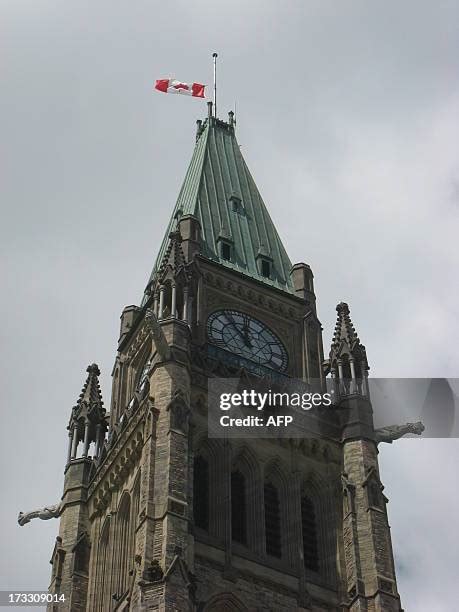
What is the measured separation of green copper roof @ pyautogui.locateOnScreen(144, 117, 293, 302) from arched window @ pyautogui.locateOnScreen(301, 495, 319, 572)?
44.2ft

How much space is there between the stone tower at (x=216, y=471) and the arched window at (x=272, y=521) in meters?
0.06

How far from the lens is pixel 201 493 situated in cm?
4912

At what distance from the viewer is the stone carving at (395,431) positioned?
5288 centimetres

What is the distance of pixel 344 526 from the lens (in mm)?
49969

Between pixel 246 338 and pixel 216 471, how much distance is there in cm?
891

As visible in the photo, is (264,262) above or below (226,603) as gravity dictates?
above

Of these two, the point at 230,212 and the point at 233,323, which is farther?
the point at 230,212

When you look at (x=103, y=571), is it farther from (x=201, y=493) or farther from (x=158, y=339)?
(x=158, y=339)

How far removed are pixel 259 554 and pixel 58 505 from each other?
33.8 feet

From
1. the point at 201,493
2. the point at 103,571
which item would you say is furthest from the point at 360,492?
the point at 103,571

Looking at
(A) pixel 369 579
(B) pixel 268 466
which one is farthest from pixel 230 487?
(A) pixel 369 579

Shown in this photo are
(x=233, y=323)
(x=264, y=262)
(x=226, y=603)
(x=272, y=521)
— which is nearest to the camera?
(x=226, y=603)

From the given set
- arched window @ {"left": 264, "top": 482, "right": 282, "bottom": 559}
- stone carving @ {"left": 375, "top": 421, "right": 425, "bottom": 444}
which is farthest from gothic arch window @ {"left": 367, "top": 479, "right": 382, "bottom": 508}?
arched window @ {"left": 264, "top": 482, "right": 282, "bottom": 559}

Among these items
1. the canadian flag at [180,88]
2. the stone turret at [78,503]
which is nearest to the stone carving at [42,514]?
the stone turret at [78,503]
